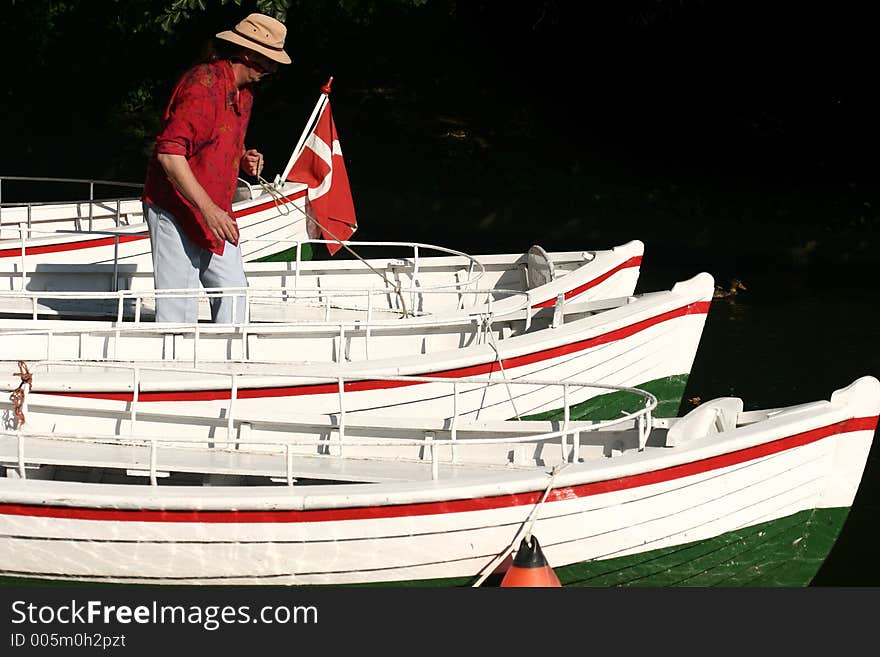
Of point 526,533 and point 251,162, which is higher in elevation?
point 251,162

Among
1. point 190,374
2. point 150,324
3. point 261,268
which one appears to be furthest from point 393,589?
point 261,268

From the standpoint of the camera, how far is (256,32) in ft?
24.5

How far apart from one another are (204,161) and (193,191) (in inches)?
17.4

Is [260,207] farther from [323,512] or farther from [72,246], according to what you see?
[323,512]

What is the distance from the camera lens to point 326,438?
23.5 ft

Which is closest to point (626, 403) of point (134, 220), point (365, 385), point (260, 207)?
point (365, 385)

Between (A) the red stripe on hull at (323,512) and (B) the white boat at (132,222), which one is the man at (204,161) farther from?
(B) the white boat at (132,222)

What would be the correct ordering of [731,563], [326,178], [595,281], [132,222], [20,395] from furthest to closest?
1. [132,222]
2. [326,178]
3. [595,281]
4. [20,395]
5. [731,563]

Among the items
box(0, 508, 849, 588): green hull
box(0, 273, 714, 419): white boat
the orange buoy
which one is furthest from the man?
the orange buoy

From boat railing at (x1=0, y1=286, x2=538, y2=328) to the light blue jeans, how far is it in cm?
6

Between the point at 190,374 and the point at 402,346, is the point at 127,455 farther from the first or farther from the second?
the point at 402,346

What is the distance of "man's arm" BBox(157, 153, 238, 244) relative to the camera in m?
7.15

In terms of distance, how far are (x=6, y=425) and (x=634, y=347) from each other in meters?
4.06

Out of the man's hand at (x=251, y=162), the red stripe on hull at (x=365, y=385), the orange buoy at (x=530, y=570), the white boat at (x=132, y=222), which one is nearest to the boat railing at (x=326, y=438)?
the red stripe on hull at (x=365, y=385)
